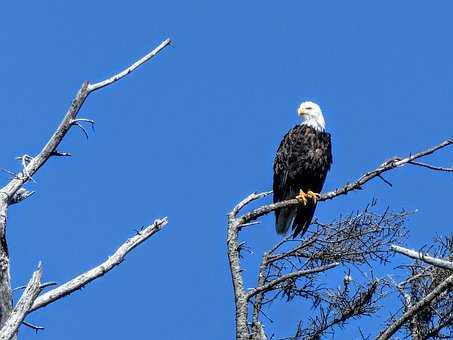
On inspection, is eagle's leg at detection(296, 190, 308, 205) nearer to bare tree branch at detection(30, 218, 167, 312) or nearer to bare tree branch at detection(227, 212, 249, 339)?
bare tree branch at detection(227, 212, 249, 339)

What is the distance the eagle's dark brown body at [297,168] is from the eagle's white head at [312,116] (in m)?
0.32

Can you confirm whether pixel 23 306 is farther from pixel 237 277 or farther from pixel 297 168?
pixel 297 168

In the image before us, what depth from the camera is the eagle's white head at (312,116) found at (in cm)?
1227

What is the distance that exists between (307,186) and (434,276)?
3.17 metres

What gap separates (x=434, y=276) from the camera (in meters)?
8.79

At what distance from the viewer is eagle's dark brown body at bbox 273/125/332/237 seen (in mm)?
11664

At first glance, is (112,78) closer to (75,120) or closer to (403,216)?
(75,120)

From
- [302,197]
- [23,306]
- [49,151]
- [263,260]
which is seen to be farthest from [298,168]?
[23,306]

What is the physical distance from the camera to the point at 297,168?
11672 mm

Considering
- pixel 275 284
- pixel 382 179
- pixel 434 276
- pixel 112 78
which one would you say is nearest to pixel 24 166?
pixel 112 78

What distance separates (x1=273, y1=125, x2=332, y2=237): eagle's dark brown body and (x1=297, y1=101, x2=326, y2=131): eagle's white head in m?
0.32

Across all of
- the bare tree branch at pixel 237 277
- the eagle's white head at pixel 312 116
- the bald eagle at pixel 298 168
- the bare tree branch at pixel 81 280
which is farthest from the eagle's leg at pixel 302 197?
the bare tree branch at pixel 81 280

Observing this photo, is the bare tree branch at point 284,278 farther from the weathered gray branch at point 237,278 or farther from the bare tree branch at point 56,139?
the bare tree branch at point 56,139

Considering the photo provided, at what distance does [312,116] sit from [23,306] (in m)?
6.41
